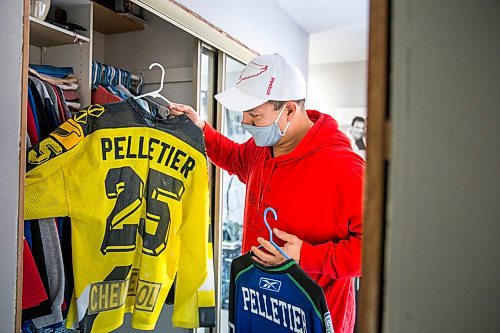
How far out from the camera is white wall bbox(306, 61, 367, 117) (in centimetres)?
539

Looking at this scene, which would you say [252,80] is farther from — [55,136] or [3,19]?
[3,19]

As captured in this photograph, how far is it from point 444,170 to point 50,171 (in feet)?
3.97

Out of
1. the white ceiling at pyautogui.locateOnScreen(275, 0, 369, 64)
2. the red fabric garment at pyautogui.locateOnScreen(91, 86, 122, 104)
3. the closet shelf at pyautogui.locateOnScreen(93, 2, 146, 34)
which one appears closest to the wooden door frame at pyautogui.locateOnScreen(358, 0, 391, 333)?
the red fabric garment at pyautogui.locateOnScreen(91, 86, 122, 104)

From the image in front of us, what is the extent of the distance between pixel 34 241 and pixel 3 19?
2.22 feet

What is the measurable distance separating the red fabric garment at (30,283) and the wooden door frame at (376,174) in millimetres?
1084

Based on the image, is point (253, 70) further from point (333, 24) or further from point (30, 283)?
point (333, 24)

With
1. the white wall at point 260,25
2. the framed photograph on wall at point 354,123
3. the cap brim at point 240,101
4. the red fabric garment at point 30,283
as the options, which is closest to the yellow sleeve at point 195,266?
the cap brim at point 240,101

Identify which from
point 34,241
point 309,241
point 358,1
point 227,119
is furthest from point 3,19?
point 358,1

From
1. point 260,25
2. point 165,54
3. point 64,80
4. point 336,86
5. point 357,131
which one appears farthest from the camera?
point 336,86

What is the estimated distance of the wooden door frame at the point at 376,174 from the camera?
1.84 feet

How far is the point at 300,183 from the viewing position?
1.56m

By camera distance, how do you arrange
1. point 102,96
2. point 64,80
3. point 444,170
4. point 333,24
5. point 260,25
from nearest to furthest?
point 444,170, point 64,80, point 102,96, point 260,25, point 333,24

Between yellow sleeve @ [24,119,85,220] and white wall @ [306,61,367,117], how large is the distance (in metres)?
4.21

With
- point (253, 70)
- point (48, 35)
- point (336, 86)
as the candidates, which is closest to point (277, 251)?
point (253, 70)
